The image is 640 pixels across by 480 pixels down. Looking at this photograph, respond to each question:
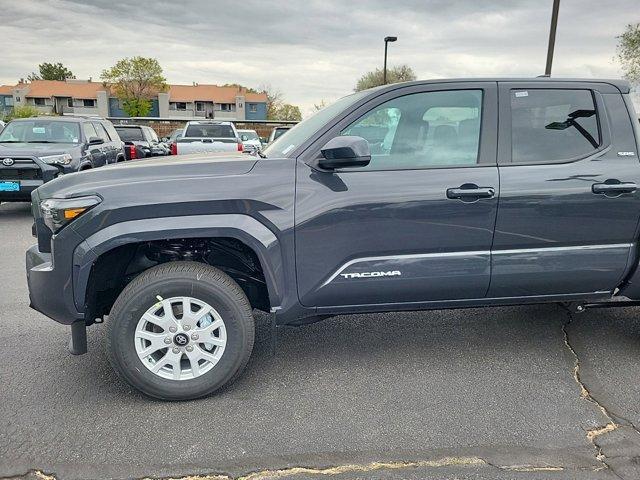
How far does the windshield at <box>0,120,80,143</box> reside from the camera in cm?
976

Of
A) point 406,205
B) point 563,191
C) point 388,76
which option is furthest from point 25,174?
point 388,76

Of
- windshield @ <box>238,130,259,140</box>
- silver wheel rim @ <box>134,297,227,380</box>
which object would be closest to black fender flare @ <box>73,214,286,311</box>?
silver wheel rim @ <box>134,297,227,380</box>

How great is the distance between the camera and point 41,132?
32.2 ft

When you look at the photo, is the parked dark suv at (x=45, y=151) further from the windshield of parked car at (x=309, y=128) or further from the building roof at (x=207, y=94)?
the building roof at (x=207, y=94)

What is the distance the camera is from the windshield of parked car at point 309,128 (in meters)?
3.34

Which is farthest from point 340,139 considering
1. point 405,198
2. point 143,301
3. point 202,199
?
point 143,301

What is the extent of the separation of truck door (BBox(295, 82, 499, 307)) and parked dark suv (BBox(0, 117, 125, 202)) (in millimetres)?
7262

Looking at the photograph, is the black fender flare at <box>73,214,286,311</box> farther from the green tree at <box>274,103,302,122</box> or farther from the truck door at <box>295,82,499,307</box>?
A: the green tree at <box>274,103,302,122</box>

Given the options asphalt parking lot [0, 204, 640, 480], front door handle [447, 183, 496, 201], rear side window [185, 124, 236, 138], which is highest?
rear side window [185, 124, 236, 138]

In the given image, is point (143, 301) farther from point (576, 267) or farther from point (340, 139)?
point (576, 267)

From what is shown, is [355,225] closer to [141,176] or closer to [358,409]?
[358,409]

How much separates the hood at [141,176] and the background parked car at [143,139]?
1554 cm

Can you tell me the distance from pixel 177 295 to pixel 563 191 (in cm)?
245

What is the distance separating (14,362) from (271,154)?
7.57 feet
